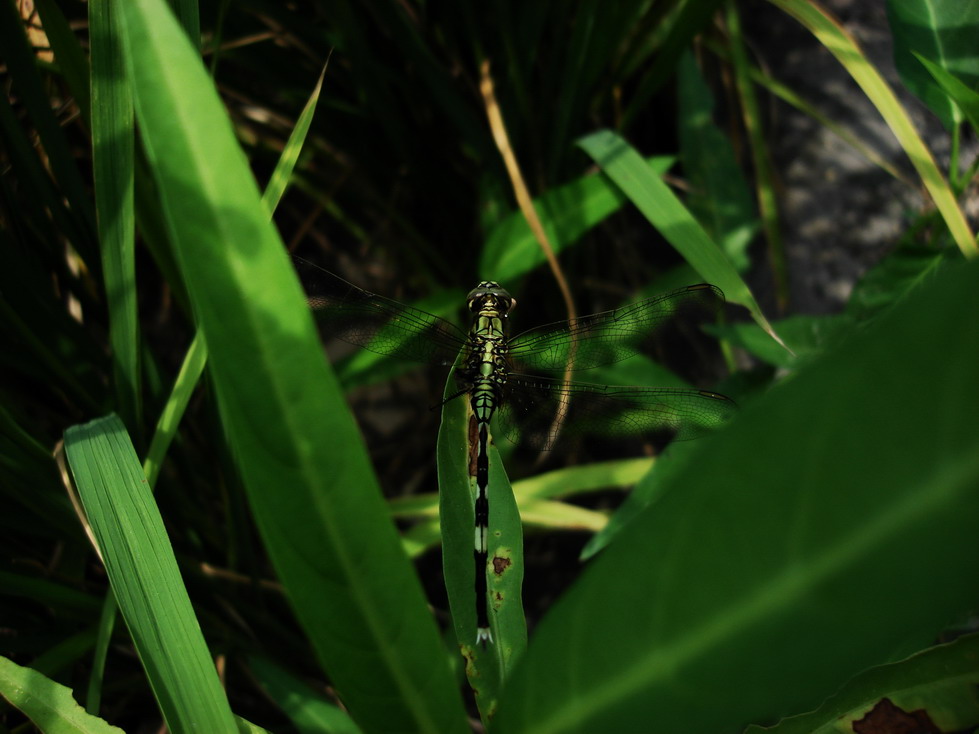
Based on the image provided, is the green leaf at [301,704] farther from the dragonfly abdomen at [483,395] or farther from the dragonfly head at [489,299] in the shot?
the dragonfly head at [489,299]

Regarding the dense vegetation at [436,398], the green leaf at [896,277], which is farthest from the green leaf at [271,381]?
the green leaf at [896,277]

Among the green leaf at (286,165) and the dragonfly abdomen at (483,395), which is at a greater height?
the green leaf at (286,165)

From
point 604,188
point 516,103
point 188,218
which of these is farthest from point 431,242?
point 188,218

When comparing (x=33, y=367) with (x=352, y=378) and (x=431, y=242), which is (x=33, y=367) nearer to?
(x=352, y=378)

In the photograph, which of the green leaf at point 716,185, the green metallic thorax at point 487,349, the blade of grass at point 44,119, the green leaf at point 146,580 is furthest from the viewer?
the green leaf at point 716,185

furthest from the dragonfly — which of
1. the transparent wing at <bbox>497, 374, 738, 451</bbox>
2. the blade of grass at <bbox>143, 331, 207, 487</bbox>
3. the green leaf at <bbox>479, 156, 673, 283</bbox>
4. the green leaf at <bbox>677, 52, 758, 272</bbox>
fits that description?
the green leaf at <bbox>677, 52, 758, 272</bbox>

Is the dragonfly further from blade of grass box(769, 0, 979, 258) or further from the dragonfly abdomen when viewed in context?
blade of grass box(769, 0, 979, 258)
